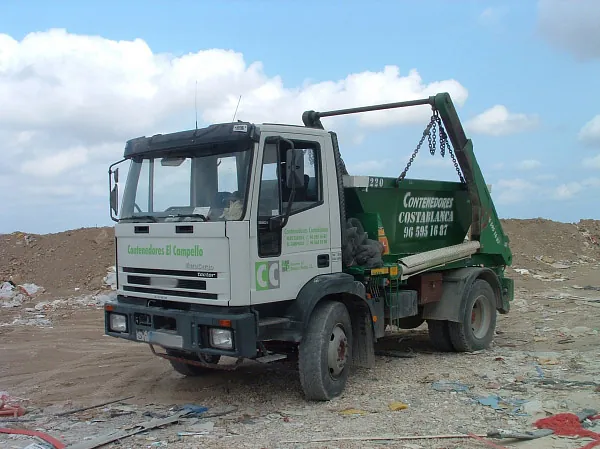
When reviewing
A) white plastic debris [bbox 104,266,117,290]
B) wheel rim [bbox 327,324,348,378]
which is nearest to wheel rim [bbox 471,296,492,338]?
wheel rim [bbox 327,324,348,378]

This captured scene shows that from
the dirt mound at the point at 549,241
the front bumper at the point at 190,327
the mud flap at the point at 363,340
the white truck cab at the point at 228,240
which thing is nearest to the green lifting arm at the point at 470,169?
the white truck cab at the point at 228,240

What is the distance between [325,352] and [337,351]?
0.31 meters

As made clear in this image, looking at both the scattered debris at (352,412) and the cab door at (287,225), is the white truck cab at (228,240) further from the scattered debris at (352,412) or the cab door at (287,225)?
the scattered debris at (352,412)

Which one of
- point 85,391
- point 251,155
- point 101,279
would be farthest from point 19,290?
point 251,155

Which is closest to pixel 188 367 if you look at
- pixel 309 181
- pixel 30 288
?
pixel 309 181

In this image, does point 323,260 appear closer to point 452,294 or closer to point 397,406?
point 397,406

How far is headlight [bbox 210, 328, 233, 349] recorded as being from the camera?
591 centimetres

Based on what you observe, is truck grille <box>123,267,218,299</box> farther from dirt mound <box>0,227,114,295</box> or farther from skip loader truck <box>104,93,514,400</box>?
dirt mound <box>0,227,114,295</box>

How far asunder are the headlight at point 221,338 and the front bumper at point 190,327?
36 mm

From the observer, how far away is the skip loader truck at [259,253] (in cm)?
600

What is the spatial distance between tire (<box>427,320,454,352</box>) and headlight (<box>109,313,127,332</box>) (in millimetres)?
4547

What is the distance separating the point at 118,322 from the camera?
688 centimetres

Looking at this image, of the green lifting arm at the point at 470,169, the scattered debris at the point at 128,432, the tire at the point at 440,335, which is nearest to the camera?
the scattered debris at the point at 128,432

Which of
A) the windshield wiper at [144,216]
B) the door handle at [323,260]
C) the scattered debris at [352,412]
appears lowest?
the scattered debris at [352,412]
